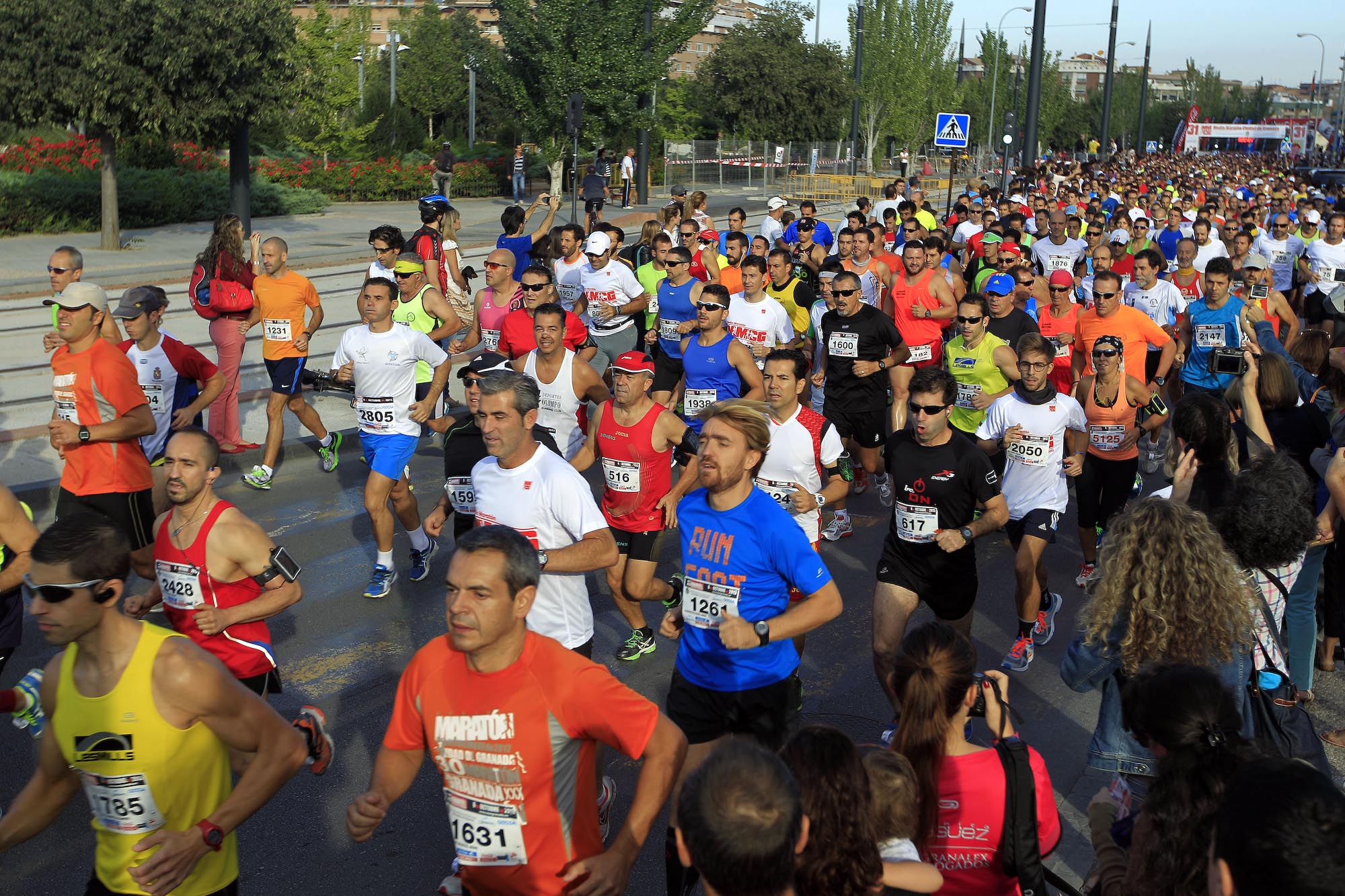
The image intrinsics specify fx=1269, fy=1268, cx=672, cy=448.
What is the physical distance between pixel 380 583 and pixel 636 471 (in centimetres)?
221

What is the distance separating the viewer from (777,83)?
182ft

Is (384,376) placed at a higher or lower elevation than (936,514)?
higher

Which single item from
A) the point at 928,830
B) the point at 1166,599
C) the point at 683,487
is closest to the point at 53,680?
the point at 928,830

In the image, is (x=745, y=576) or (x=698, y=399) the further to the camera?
(x=698, y=399)

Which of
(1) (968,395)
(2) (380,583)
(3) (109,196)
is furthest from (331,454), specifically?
(3) (109,196)

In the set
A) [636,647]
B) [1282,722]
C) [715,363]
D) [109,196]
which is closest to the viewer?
[1282,722]

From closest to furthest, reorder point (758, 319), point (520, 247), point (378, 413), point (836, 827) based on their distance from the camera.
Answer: point (836, 827) → point (378, 413) → point (758, 319) → point (520, 247)

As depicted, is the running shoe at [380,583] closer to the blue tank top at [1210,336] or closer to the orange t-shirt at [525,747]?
the orange t-shirt at [525,747]

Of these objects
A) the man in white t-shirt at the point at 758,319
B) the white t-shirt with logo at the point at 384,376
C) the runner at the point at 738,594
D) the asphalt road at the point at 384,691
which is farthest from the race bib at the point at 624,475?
the man in white t-shirt at the point at 758,319

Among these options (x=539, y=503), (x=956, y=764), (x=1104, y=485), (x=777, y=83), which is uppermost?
(x=777, y=83)

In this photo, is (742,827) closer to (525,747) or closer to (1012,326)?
(525,747)

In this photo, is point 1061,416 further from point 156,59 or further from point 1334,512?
point 156,59

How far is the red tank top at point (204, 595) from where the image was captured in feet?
15.4

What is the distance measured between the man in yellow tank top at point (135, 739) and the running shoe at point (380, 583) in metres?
4.50
